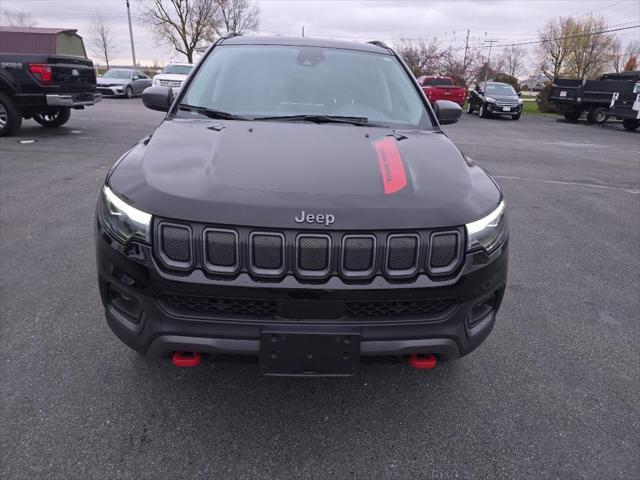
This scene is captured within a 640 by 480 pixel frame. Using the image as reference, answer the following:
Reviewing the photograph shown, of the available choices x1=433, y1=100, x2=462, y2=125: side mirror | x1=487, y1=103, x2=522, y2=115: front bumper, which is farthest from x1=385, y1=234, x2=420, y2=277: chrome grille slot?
x1=487, y1=103, x2=522, y2=115: front bumper

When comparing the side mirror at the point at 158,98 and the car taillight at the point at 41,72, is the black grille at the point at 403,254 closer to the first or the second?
the side mirror at the point at 158,98

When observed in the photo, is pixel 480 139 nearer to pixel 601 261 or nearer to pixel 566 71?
pixel 601 261

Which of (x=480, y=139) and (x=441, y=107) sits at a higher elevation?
(x=441, y=107)

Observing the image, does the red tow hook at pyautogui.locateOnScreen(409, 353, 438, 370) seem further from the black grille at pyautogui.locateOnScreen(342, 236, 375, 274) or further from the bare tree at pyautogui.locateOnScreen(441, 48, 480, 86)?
the bare tree at pyautogui.locateOnScreen(441, 48, 480, 86)

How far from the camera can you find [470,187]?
6.91ft

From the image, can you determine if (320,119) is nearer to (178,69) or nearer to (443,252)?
(443,252)

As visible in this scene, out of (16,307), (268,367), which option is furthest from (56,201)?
(268,367)

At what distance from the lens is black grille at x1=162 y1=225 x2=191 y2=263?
1.79 metres

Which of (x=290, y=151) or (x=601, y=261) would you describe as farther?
(x=601, y=261)

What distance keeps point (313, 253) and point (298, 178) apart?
0.38m

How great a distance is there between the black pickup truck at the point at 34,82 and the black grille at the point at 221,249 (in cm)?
925

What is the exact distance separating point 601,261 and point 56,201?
229 inches

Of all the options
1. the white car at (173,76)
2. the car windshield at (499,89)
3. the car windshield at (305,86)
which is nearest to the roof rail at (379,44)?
the car windshield at (305,86)

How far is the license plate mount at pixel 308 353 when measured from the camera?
1.82 metres
